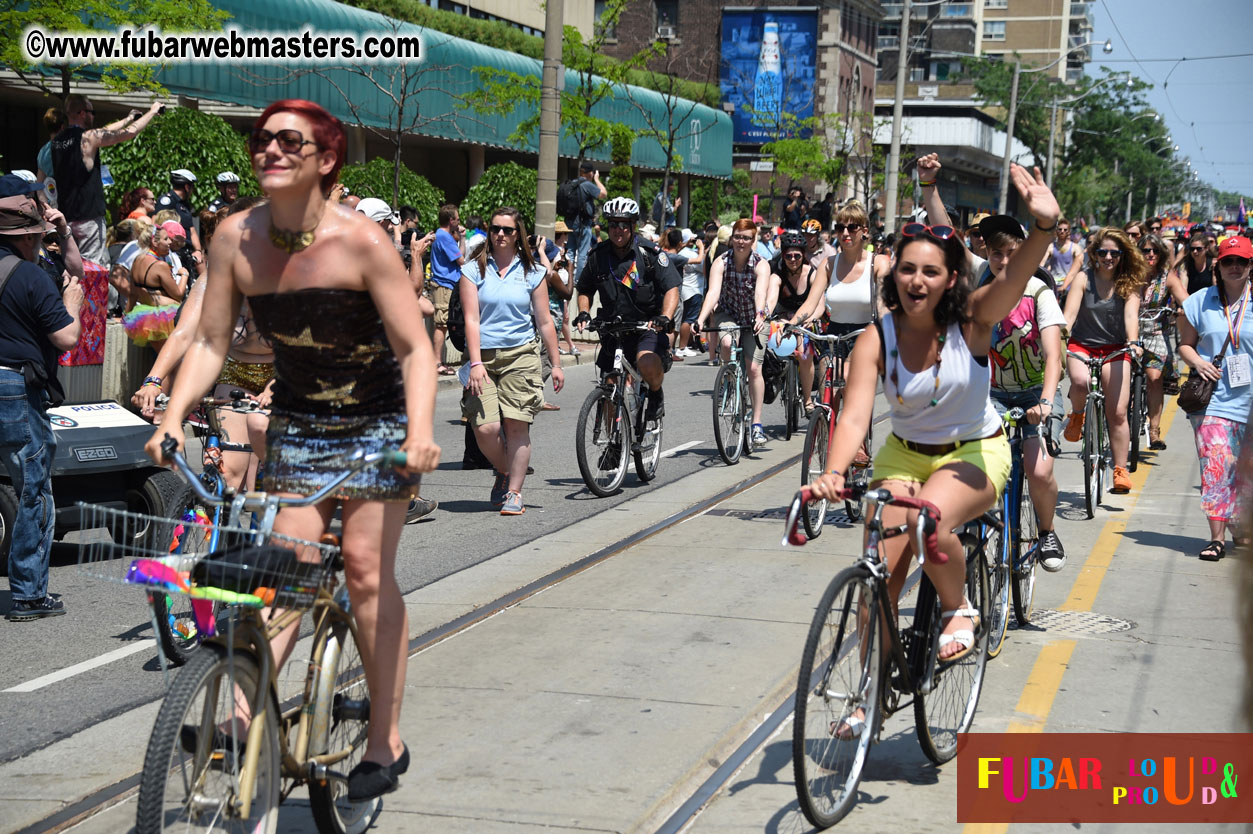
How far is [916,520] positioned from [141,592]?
4573 millimetres

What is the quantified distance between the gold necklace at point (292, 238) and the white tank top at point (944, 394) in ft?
6.14

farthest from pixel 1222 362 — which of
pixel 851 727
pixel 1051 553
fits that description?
pixel 851 727

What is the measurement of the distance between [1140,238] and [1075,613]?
41.6 ft

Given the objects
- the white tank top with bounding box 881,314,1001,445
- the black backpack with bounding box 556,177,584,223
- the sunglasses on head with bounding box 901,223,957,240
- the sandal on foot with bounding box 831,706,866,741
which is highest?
the black backpack with bounding box 556,177,584,223

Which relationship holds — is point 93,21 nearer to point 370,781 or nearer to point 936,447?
point 936,447

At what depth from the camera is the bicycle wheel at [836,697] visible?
4066 mm

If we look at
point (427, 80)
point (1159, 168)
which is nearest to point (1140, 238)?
point (427, 80)

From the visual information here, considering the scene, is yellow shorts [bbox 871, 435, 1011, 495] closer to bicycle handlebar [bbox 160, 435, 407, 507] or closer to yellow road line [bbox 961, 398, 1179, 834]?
yellow road line [bbox 961, 398, 1179, 834]

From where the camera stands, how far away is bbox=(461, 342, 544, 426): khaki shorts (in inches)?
361

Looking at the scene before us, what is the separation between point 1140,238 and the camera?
18.5 meters

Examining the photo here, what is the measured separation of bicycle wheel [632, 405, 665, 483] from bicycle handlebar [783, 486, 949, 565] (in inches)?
242

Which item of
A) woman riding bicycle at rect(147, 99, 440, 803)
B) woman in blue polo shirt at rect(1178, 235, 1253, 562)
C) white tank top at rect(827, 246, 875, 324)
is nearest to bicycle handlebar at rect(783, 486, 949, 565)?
woman riding bicycle at rect(147, 99, 440, 803)

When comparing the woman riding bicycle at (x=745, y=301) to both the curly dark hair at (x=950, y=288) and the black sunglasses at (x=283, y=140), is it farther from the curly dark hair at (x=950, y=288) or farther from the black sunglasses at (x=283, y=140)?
the black sunglasses at (x=283, y=140)

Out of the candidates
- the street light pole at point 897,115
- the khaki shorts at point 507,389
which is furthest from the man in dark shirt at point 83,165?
the street light pole at point 897,115
